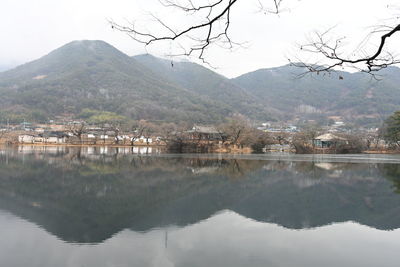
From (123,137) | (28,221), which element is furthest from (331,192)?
(123,137)

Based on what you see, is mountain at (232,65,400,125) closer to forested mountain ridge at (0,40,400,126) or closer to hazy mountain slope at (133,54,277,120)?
Answer: forested mountain ridge at (0,40,400,126)

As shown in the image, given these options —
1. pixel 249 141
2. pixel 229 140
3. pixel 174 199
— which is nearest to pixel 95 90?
pixel 229 140

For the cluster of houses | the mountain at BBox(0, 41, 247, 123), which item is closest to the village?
the cluster of houses

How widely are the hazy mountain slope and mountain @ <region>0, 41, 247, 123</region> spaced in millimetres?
10401

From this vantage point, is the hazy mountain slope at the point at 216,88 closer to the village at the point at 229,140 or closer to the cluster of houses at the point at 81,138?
the cluster of houses at the point at 81,138

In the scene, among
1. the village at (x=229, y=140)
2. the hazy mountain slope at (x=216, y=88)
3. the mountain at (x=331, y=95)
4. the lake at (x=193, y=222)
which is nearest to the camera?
the lake at (x=193, y=222)

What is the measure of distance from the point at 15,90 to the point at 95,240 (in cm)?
10624

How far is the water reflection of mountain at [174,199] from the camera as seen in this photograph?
25.4ft

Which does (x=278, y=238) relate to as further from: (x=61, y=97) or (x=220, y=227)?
(x=61, y=97)

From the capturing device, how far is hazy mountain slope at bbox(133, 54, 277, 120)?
12038 centimetres

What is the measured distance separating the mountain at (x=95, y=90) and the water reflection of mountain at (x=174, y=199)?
221 feet

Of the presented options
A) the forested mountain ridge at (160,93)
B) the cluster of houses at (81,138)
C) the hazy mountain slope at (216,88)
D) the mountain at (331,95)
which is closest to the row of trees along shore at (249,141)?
the cluster of houses at (81,138)

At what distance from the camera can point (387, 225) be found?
8000 millimetres

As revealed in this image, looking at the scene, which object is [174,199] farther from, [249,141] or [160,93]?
[160,93]
